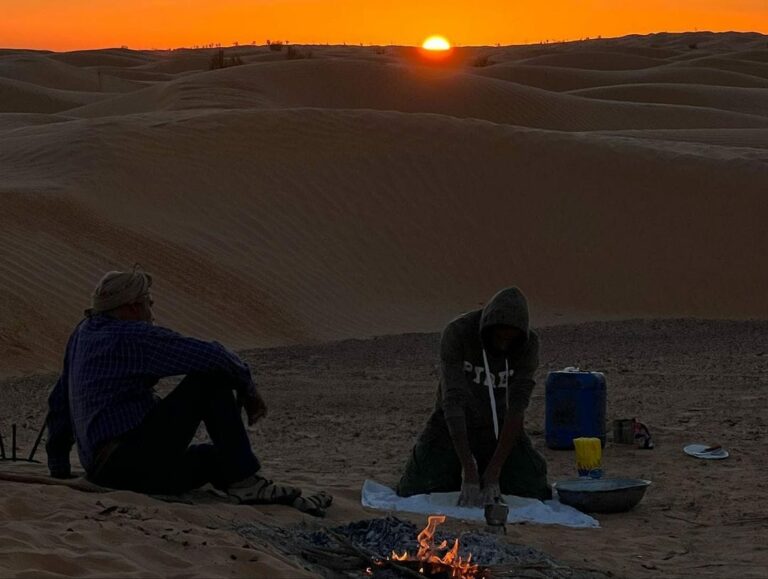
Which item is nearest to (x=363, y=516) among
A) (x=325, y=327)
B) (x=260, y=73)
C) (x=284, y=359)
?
(x=284, y=359)

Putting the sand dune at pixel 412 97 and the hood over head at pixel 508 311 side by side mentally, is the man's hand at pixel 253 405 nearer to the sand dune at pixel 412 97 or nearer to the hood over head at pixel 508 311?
the hood over head at pixel 508 311

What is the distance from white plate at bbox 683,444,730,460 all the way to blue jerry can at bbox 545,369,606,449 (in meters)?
0.55

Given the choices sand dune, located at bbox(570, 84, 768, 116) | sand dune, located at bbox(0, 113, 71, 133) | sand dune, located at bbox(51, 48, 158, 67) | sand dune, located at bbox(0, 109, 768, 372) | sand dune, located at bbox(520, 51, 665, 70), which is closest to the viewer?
sand dune, located at bbox(0, 109, 768, 372)

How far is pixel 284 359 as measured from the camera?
14.5 meters

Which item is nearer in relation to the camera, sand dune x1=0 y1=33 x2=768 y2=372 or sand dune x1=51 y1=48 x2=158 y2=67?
sand dune x1=0 y1=33 x2=768 y2=372

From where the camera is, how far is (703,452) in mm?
9281

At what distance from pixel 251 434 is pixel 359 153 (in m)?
12.6

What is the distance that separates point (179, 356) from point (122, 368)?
27cm

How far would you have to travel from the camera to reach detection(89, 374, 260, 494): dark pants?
21.9ft

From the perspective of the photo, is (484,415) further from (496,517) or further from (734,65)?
(734,65)

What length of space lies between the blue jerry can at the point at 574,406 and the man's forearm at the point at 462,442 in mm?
2133

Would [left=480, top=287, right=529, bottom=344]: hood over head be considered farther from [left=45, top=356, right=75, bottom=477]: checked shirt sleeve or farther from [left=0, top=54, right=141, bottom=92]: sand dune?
[left=0, top=54, right=141, bottom=92]: sand dune

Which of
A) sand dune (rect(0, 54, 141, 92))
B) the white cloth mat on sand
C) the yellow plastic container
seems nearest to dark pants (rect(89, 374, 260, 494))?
the white cloth mat on sand

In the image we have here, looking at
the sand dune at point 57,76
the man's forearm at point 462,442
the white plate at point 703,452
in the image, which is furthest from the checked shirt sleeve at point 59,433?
the sand dune at point 57,76
